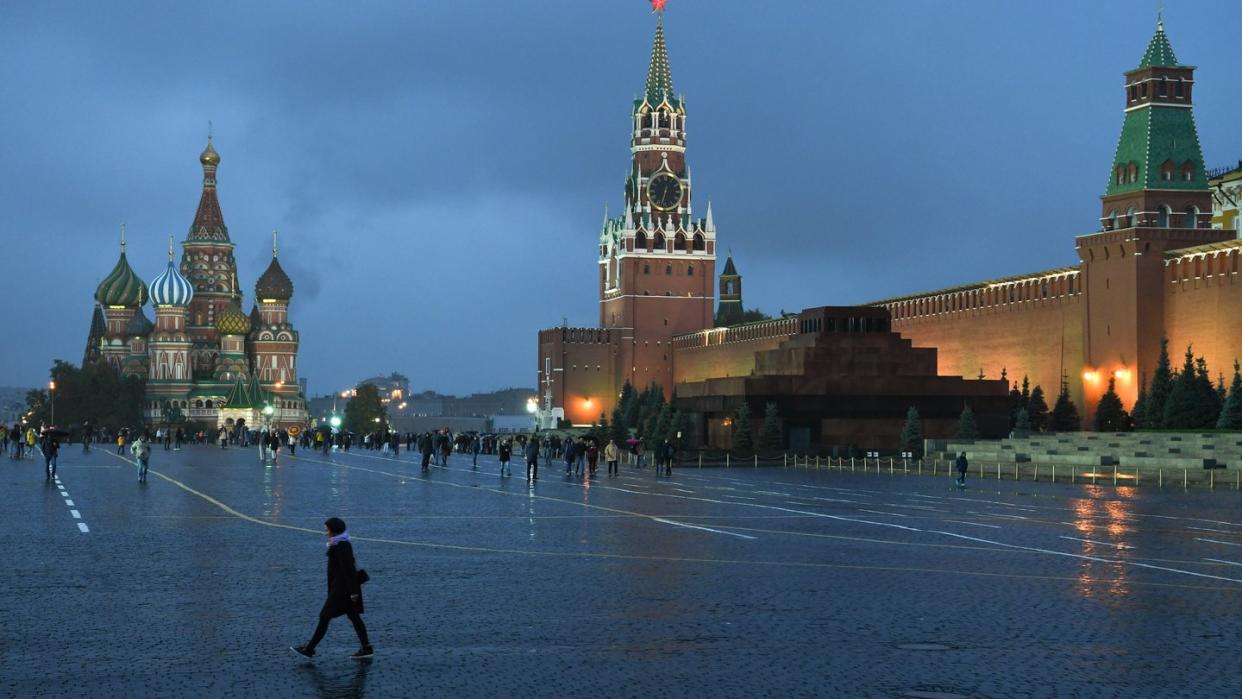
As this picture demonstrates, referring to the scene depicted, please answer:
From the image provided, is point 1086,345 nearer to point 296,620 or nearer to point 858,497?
point 858,497

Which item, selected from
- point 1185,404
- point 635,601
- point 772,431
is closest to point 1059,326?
point 772,431

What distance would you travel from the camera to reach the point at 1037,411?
A: 49438 millimetres

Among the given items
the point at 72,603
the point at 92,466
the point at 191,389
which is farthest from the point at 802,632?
the point at 191,389

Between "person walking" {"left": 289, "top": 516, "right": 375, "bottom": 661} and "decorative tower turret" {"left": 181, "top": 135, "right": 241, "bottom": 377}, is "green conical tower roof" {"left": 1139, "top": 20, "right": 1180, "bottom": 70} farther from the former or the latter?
"decorative tower turret" {"left": 181, "top": 135, "right": 241, "bottom": 377}

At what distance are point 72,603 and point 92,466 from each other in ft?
99.1

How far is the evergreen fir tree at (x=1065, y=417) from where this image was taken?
47562 mm

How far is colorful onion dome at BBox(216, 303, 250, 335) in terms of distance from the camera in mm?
113000

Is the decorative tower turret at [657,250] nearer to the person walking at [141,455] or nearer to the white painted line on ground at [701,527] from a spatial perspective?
the person walking at [141,455]

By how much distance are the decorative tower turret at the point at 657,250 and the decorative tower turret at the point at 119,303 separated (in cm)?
3629

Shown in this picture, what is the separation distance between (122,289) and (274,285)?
39.9 feet

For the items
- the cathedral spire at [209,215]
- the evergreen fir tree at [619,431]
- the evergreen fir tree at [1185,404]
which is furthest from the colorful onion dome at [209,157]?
the evergreen fir tree at [1185,404]

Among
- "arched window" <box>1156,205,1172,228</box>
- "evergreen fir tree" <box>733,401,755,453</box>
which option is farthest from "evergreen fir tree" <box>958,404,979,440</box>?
"arched window" <box>1156,205,1172,228</box>

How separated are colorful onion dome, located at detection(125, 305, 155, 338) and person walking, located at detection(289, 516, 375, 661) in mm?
111102

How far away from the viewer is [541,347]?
100312mm
